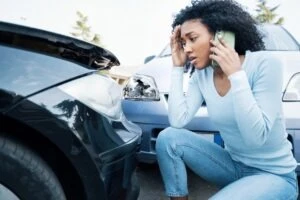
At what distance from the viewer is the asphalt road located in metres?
2.54

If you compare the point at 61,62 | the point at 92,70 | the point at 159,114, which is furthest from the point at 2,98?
the point at 159,114

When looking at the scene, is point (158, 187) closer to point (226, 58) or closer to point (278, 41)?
point (226, 58)

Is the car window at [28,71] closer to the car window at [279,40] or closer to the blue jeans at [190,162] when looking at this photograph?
the blue jeans at [190,162]

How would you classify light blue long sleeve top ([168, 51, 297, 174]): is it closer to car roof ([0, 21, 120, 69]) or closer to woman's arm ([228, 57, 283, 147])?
woman's arm ([228, 57, 283, 147])

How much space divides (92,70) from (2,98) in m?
0.39

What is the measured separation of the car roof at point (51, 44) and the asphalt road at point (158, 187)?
1369 millimetres

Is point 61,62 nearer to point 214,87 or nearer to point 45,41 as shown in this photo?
point 45,41

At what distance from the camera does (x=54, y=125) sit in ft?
3.89

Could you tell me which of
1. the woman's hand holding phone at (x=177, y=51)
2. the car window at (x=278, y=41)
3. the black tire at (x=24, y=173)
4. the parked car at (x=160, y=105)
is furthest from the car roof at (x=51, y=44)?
the car window at (x=278, y=41)

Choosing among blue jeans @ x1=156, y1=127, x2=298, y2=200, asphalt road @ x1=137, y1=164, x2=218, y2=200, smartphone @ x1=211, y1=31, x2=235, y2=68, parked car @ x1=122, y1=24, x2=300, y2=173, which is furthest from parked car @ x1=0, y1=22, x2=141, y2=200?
asphalt road @ x1=137, y1=164, x2=218, y2=200

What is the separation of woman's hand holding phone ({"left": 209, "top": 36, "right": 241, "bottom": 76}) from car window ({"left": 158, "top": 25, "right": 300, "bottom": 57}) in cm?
180

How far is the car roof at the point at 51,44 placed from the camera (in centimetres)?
126

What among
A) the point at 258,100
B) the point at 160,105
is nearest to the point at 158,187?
the point at 160,105

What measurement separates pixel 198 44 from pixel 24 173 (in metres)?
0.89
